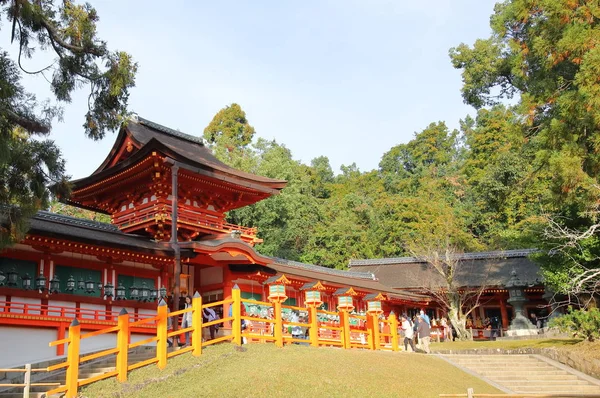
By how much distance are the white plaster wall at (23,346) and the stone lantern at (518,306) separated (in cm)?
2252

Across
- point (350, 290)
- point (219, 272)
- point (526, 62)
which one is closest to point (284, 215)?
point (350, 290)

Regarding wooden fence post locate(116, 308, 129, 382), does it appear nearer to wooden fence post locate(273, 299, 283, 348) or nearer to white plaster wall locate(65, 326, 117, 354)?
wooden fence post locate(273, 299, 283, 348)

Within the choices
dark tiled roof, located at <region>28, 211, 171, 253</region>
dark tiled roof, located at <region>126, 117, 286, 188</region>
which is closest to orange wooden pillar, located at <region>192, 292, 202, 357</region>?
dark tiled roof, located at <region>28, 211, 171, 253</region>

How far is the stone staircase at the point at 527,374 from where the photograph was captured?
50.2 feet

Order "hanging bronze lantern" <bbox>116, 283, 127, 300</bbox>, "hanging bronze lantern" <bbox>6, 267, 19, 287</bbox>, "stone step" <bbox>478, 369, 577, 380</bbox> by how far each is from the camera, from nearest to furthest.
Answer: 1. "hanging bronze lantern" <bbox>6, 267, 19, 287</bbox>
2. "stone step" <bbox>478, 369, 577, 380</bbox>
3. "hanging bronze lantern" <bbox>116, 283, 127, 300</bbox>

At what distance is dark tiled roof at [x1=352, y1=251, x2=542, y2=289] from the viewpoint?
114 ft

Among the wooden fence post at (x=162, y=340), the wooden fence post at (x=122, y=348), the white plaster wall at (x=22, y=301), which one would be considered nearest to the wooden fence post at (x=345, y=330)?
the wooden fence post at (x=162, y=340)

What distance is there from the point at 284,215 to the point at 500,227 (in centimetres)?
1751

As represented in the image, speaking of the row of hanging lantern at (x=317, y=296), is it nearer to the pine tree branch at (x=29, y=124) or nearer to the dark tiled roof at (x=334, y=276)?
the dark tiled roof at (x=334, y=276)

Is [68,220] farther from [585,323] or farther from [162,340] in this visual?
[585,323]

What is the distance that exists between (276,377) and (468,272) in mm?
27795

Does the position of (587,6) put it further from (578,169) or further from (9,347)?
(9,347)

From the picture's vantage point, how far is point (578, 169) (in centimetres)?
1716

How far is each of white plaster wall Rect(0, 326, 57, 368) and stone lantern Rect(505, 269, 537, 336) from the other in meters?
22.5
